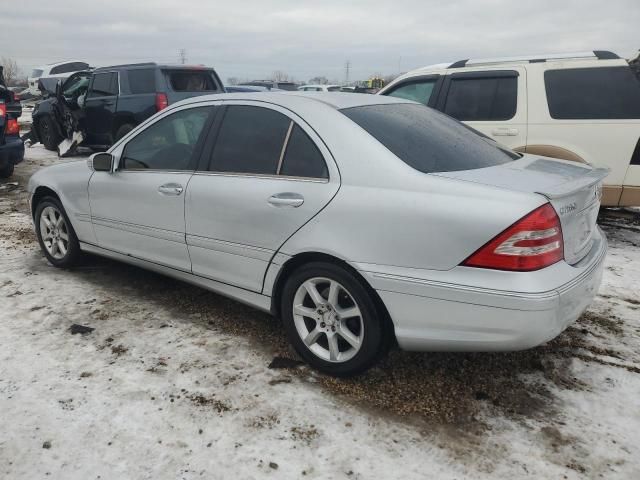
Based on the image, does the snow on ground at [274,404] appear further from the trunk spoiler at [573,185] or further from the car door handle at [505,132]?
the car door handle at [505,132]

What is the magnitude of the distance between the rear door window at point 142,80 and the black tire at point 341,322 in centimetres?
787

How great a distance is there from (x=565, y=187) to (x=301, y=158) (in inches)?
54.0

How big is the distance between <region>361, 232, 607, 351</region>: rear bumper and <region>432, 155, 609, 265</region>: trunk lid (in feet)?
0.47

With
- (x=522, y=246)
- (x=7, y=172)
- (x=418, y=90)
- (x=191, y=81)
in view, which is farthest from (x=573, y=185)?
(x=7, y=172)

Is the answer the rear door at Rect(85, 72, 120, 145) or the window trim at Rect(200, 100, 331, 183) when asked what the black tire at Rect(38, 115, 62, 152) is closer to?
the rear door at Rect(85, 72, 120, 145)

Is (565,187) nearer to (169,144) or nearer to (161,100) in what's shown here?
(169,144)

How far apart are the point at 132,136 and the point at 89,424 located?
221 centimetres

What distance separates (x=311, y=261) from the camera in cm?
288

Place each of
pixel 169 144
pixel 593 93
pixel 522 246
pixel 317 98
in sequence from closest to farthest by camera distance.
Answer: pixel 522 246
pixel 317 98
pixel 169 144
pixel 593 93

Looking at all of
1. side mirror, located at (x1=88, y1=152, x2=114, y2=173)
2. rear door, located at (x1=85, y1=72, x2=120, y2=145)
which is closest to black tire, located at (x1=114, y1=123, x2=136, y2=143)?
rear door, located at (x1=85, y1=72, x2=120, y2=145)

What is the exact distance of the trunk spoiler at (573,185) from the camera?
7.95 ft

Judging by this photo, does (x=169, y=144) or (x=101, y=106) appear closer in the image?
(x=169, y=144)

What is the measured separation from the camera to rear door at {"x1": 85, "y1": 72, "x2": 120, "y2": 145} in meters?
10.4

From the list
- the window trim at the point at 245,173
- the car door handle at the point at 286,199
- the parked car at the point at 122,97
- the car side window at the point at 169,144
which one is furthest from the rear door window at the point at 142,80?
the car door handle at the point at 286,199
